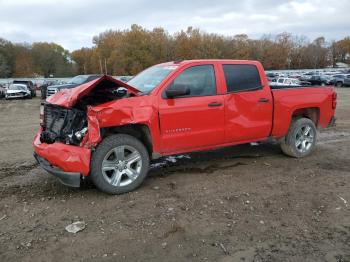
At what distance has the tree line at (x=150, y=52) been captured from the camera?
88.9m

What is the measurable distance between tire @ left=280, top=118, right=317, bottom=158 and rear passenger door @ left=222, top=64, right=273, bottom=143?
0.63m

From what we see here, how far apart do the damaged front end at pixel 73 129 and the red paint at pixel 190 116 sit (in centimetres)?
1

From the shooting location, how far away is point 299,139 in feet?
23.8

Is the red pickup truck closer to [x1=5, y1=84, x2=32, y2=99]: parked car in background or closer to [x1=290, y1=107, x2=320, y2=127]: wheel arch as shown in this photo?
[x1=290, y1=107, x2=320, y2=127]: wheel arch

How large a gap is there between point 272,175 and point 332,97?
2583mm

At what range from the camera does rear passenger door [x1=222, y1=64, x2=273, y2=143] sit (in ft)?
20.2

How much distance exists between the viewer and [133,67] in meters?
87.1

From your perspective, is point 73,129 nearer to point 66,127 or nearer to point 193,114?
point 66,127

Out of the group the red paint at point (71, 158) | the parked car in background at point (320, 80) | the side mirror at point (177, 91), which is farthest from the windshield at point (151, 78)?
the parked car in background at point (320, 80)

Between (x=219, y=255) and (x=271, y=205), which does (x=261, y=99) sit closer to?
(x=271, y=205)

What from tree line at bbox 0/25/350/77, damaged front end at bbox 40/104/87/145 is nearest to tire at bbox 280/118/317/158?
damaged front end at bbox 40/104/87/145

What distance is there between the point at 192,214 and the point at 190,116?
1.69 m

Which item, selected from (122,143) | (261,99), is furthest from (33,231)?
(261,99)

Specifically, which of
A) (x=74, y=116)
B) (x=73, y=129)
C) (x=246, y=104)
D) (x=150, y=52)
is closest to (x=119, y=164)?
(x=73, y=129)
